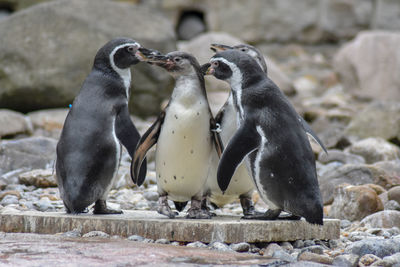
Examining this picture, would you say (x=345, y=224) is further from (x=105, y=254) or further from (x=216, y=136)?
(x=105, y=254)

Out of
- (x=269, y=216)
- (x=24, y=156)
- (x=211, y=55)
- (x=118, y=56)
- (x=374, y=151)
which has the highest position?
(x=211, y=55)

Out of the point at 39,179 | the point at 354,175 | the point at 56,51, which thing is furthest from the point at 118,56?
the point at 56,51

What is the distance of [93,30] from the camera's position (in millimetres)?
10766

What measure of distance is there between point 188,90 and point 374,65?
10721 millimetres

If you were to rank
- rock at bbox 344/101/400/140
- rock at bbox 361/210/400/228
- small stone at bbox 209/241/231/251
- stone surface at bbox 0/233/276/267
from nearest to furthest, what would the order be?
stone surface at bbox 0/233/276/267 < small stone at bbox 209/241/231/251 < rock at bbox 361/210/400/228 < rock at bbox 344/101/400/140

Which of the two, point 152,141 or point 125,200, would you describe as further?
point 125,200

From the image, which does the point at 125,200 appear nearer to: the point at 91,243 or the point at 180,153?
the point at 180,153

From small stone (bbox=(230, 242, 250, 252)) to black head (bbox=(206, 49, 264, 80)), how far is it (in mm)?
1141

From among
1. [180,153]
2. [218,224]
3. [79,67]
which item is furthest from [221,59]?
[79,67]

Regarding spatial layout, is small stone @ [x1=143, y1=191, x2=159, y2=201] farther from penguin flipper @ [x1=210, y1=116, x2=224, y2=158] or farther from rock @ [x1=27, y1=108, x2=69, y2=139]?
rock @ [x1=27, y1=108, x2=69, y2=139]

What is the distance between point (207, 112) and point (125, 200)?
202cm

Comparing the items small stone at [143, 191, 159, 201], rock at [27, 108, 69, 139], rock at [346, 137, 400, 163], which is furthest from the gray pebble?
rock at [346, 137, 400, 163]

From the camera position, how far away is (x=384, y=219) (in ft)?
17.5

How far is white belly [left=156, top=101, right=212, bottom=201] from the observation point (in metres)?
4.66
